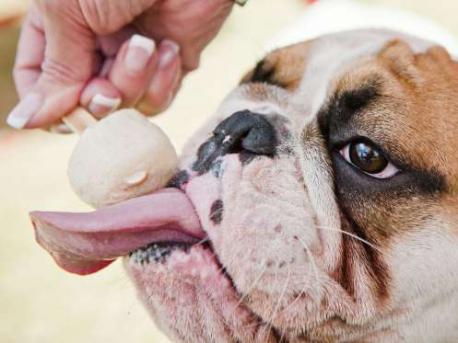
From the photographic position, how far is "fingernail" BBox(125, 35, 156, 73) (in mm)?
2035

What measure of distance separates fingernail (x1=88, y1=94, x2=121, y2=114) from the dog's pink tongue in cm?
54

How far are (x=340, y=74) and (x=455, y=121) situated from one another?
28cm

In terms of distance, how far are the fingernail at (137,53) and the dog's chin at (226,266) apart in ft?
2.02

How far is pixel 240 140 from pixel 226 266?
286 mm

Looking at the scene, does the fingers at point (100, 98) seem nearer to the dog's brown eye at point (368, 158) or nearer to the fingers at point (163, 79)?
the fingers at point (163, 79)

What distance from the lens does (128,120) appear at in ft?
5.31

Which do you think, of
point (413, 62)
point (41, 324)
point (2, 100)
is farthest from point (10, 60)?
point (413, 62)

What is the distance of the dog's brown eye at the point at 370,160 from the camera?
1497mm

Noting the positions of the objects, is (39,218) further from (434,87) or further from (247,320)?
(434,87)

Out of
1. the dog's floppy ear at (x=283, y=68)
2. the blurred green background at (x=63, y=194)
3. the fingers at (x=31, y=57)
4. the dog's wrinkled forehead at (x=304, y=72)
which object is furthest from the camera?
the blurred green background at (x=63, y=194)

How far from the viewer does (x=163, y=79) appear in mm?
2221

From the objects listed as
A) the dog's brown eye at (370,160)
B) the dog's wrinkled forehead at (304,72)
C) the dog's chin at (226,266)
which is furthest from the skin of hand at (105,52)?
the dog's brown eye at (370,160)

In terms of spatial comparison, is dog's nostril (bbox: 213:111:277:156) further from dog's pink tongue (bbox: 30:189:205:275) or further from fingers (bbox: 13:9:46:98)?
fingers (bbox: 13:9:46:98)

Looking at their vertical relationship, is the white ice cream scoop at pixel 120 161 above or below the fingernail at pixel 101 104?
above
